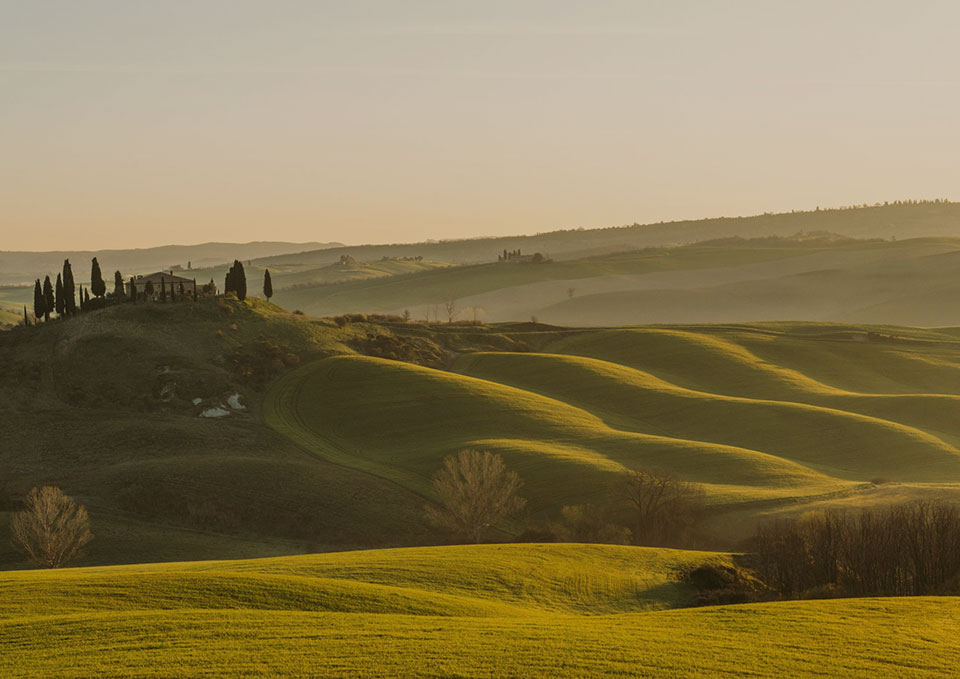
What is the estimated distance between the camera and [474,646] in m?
31.9

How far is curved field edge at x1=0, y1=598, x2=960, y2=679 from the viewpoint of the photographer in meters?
29.7

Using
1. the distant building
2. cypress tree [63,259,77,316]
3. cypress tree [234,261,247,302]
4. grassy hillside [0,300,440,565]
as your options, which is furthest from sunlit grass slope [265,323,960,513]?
cypress tree [63,259,77,316]

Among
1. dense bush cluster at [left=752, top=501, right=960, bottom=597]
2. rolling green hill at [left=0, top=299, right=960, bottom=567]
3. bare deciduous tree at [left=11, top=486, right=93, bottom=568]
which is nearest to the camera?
dense bush cluster at [left=752, top=501, right=960, bottom=597]

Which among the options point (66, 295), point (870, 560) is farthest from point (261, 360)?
point (870, 560)

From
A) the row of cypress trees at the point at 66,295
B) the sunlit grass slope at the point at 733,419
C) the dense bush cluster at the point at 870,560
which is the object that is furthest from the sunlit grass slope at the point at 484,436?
the row of cypress trees at the point at 66,295

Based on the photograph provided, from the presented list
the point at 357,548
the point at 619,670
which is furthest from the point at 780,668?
the point at 357,548

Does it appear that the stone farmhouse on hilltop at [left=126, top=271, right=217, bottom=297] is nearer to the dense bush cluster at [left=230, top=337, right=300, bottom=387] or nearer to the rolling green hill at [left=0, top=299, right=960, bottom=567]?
the rolling green hill at [left=0, top=299, right=960, bottom=567]

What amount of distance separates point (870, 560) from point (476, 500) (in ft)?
110

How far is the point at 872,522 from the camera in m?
63.3

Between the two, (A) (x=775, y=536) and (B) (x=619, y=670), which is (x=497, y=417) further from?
(B) (x=619, y=670)

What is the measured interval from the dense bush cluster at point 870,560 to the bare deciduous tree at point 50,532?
49420 millimetres

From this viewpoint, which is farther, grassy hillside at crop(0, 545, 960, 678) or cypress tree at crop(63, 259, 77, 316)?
cypress tree at crop(63, 259, 77, 316)

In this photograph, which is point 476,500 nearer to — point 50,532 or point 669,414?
point 50,532

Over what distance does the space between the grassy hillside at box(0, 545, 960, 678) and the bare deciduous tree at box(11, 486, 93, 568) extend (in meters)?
23.0
